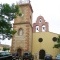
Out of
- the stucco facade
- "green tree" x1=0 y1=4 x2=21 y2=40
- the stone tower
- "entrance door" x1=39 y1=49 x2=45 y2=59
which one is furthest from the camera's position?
"entrance door" x1=39 y1=49 x2=45 y2=59

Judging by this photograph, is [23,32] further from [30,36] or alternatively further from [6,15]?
[6,15]

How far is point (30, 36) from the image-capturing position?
151ft

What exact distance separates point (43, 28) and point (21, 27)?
8.31 meters

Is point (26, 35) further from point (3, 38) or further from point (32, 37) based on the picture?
point (3, 38)

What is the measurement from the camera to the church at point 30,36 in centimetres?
4388

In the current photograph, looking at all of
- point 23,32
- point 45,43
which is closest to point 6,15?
point 23,32

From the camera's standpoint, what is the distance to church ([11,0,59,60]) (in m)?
43.9

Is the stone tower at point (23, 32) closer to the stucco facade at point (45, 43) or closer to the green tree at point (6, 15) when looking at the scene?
the stucco facade at point (45, 43)

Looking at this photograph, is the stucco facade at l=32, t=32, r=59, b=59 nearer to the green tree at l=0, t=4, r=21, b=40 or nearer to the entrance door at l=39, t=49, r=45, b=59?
the entrance door at l=39, t=49, r=45, b=59

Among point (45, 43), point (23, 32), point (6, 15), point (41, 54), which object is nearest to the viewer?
point (6, 15)

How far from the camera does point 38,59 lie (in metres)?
46.2

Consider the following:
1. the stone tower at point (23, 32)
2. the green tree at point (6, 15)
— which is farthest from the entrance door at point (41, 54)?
the green tree at point (6, 15)

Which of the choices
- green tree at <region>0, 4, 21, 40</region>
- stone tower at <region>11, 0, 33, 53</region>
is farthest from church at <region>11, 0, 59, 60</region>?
green tree at <region>0, 4, 21, 40</region>

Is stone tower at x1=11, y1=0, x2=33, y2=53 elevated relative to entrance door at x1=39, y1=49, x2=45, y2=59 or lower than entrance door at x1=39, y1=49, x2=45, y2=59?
elevated
